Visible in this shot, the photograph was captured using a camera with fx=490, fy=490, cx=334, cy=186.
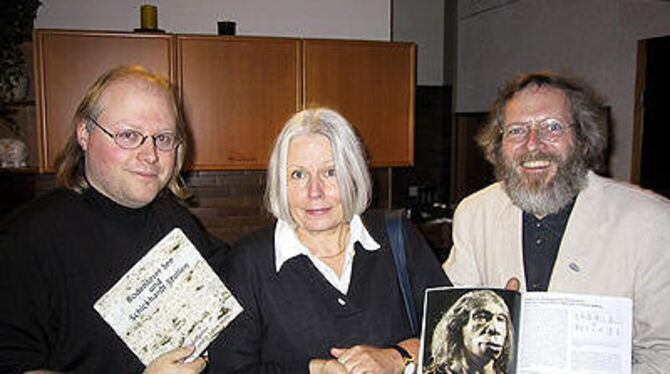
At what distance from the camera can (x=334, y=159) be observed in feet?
5.00

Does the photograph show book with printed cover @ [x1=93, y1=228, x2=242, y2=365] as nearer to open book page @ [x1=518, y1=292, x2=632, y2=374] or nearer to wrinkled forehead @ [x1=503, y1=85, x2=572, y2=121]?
open book page @ [x1=518, y1=292, x2=632, y2=374]

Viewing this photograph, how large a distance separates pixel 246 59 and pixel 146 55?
0.73 m

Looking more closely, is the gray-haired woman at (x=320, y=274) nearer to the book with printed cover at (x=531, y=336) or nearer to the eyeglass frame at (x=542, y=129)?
the book with printed cover at (x=531, y=336)

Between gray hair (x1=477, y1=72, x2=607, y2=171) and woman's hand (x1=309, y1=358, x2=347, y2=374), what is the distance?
102 centimetres

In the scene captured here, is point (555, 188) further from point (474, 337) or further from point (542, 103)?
point (474, 337)

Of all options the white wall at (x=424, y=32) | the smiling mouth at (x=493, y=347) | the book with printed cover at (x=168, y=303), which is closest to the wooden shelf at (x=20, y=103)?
the book with printed cover at (x=168, y=303)

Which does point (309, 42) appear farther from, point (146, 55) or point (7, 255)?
point (7, 255)

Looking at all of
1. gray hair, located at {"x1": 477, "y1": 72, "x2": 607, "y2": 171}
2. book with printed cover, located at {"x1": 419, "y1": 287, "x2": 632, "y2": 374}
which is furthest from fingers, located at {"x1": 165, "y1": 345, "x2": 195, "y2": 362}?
gray hair, located at {"x1": 477, "y1": 72, "x2": 607, "y2": 171}

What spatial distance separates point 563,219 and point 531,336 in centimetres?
54

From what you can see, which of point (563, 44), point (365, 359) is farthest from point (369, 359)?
point (563, 44)

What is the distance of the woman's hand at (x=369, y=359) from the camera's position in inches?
53.4

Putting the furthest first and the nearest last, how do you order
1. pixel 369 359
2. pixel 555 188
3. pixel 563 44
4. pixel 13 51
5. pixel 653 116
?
pixel 563 44 < pixel 653 116 < pixel 13 51 < pixel 555 188 < pixel 369 359

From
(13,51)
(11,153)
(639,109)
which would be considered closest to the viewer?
(13,51)

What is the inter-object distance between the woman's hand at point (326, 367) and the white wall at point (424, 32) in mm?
6626
